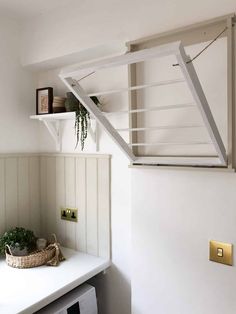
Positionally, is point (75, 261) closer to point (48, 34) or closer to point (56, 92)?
point (56, 92)

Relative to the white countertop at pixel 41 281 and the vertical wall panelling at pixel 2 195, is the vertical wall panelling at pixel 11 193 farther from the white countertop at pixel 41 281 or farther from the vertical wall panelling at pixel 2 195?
the white countertop at pixel 41 281

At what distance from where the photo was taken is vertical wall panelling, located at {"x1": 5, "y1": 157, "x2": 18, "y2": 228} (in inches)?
74.4

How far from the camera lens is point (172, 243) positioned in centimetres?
139

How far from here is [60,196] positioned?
1.99 metres

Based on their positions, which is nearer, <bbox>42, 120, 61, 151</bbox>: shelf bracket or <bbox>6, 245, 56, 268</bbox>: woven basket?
<bbox>6, 245, 56, 268</bbox>: woven basket

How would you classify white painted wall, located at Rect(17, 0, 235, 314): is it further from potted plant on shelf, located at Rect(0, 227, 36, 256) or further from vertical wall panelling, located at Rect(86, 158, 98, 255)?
potted plant on shelf, located at Rect(0, 227, 36, 256)

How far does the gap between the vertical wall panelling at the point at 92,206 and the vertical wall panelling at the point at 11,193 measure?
52 cm

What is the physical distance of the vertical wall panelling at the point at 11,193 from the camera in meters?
1.89

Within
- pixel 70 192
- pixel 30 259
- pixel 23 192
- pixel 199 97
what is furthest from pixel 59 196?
pixel 199 97

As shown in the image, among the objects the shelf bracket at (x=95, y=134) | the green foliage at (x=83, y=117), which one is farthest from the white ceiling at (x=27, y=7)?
the shelf bracket at (x=95, y=134)

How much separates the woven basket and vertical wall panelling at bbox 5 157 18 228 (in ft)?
0.84

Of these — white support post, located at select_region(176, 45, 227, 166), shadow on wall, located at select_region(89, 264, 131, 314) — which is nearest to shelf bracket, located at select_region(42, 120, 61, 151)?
shadow on wall, located at select_region(89, 264, 131, 314)

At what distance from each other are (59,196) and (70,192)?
12cm

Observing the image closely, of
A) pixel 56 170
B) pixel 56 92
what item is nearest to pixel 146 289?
pixel 56 170
